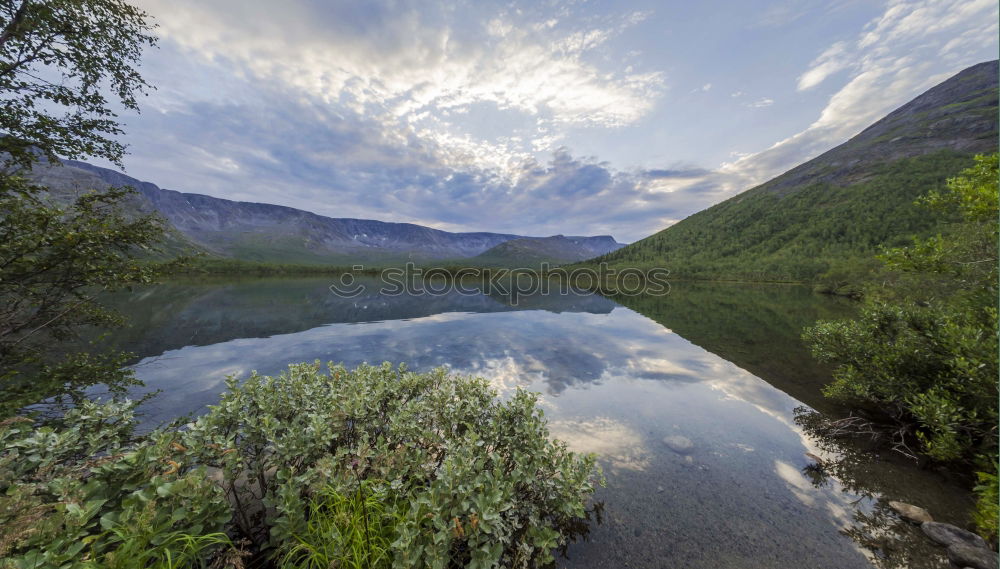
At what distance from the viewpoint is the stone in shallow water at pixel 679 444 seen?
32.9 ft

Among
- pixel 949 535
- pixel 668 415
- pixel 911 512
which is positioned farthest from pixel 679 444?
pixel 949 535

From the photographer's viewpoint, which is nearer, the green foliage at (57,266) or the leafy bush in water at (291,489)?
the leafy bush in water at (291,489)

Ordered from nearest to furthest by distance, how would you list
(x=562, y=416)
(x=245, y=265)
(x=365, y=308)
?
(x=562, y=416)
(x=365, y=308)
(x=245, y=265)

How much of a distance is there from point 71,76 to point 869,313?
98.7 feet

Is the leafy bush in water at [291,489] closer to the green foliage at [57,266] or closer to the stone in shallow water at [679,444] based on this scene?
the stone in shallow water at [679,444]

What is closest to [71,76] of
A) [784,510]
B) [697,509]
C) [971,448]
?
[697,509]

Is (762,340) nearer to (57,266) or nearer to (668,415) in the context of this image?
(668,415)

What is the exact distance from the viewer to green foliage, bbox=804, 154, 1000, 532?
27.1 feet

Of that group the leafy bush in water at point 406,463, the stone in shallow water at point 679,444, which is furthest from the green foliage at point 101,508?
the stone in shallow water at point 679,444

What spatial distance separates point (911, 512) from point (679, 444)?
15.7ft

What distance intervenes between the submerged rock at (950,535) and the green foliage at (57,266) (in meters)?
20.2

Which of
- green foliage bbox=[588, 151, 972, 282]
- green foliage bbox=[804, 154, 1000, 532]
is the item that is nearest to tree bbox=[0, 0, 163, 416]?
green foliage bbox=[804, 154, 1000, 532]

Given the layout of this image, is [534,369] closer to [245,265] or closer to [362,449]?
[362,449]

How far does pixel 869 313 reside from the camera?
1238 cm
